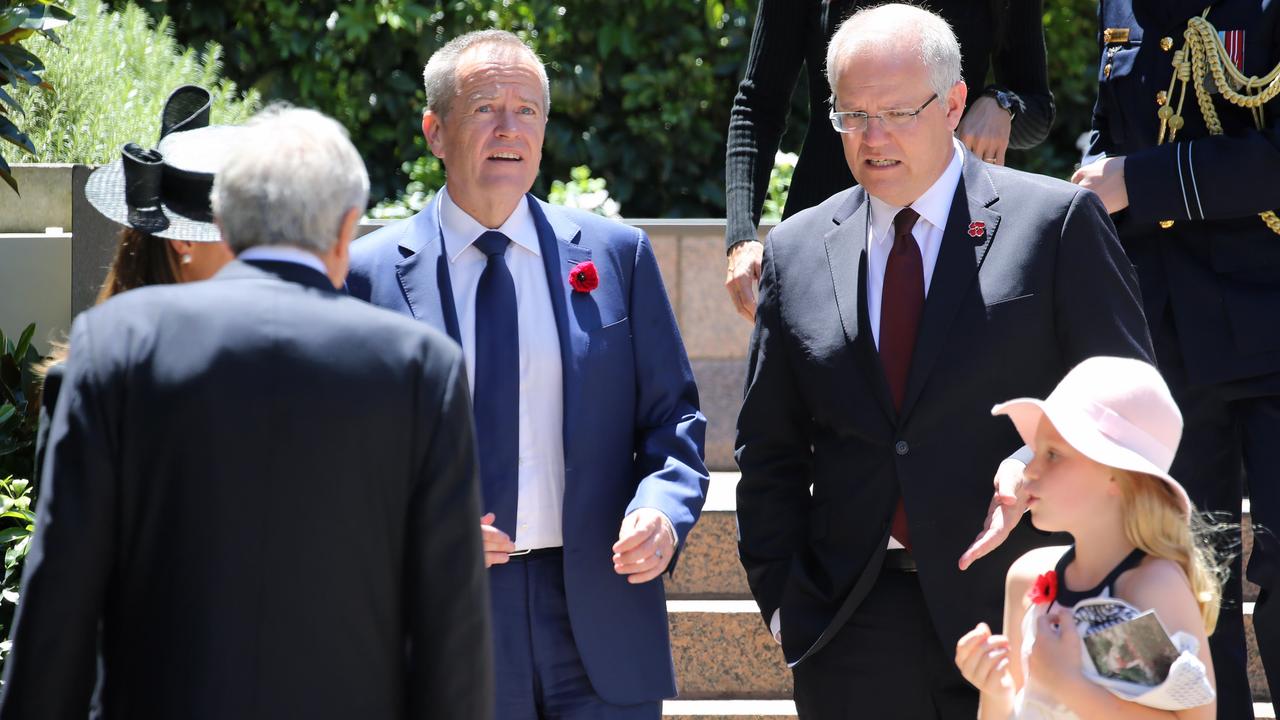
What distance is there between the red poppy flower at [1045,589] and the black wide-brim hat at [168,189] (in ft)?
5.29

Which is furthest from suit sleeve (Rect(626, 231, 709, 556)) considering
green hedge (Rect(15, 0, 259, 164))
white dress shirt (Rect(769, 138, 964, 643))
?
green hedge (Rect(15, 0, 259, 164))

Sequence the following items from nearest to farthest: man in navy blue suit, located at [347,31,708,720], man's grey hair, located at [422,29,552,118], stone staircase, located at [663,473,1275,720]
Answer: man in navy blue suit, located at [347,31,708,720]
man's grey hair, located at [422,29,552,118]
stone staircase, located at [663,473,1275,720]

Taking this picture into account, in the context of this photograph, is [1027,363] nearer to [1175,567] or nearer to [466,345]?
[1175,567]

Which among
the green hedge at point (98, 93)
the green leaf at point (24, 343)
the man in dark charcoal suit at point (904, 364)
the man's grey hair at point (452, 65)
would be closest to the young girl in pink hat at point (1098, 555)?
the man in dark charcoal suit at point (904, 364)

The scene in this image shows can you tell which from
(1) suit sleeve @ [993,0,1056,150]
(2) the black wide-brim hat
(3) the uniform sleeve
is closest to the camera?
(2) the black wide-brim hat

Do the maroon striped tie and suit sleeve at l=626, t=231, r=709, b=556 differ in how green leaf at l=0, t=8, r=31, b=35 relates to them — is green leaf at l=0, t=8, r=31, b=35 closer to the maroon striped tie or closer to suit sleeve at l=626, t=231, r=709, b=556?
suit sleeve at l=626, t=231, r=709, b=556

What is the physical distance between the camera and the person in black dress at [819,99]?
398 centimetres

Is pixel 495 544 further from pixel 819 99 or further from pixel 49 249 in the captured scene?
pixel 49 249

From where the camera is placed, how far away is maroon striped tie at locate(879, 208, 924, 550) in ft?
10.8

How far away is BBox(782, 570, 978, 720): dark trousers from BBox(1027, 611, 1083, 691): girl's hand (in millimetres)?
465

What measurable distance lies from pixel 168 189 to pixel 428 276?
0.63 meters

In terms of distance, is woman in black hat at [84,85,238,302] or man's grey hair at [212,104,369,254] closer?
man's grey hair at [212,104,369,254]

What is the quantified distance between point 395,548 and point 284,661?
0.23 meters

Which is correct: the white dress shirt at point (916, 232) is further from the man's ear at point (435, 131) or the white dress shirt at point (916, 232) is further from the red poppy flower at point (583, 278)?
the man's ear at point (435, 131)
